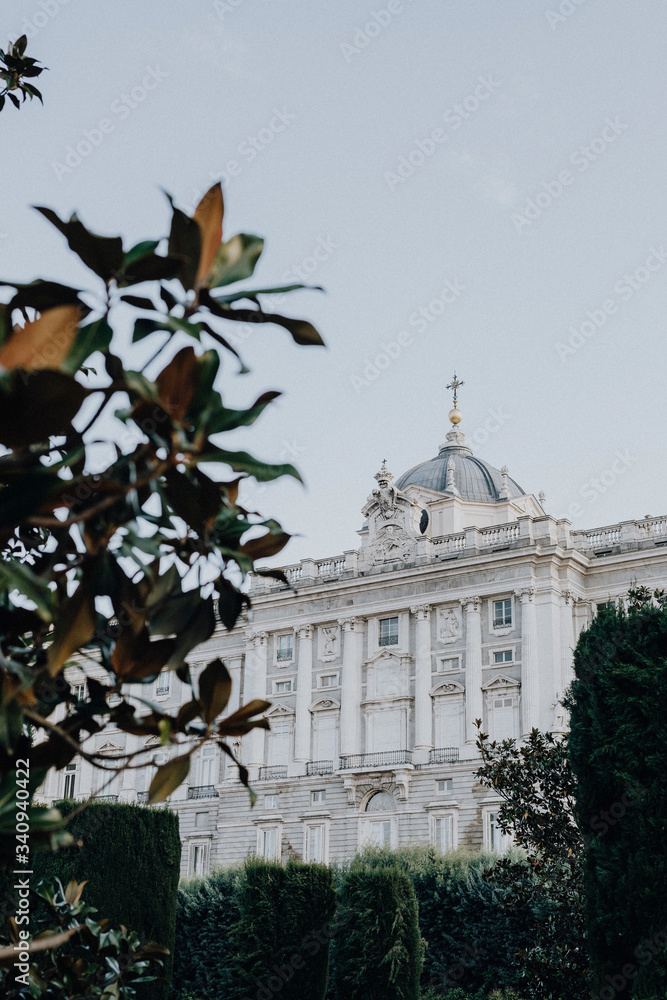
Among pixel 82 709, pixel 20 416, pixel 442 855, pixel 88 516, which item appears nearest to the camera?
pixel 20 416

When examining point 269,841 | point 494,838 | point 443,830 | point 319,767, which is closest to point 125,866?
point 494,838

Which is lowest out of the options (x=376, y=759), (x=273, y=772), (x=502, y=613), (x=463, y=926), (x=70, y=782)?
(x=463, y=926)

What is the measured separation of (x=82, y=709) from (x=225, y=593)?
37 centimetres

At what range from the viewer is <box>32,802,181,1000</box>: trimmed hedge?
618 inches

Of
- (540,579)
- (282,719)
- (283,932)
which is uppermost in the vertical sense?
(540,579)

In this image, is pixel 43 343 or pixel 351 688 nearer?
pixel 43 343

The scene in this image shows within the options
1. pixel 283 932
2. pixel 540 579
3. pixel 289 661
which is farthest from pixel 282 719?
pixel 283 932

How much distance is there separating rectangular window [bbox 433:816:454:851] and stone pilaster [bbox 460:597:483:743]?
2783mm

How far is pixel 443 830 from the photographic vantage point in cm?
3794

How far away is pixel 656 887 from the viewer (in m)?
9.02

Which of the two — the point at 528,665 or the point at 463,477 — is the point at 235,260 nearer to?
the point at 528,665

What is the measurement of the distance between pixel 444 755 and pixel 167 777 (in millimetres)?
37773

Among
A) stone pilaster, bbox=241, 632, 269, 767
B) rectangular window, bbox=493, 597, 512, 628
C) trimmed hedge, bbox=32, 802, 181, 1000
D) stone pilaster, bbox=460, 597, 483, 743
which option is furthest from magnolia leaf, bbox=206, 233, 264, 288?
stone pilaster, bbox=241, 632, 269, 767

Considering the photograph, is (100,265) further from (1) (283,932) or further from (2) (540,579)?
(2) (540,579)
